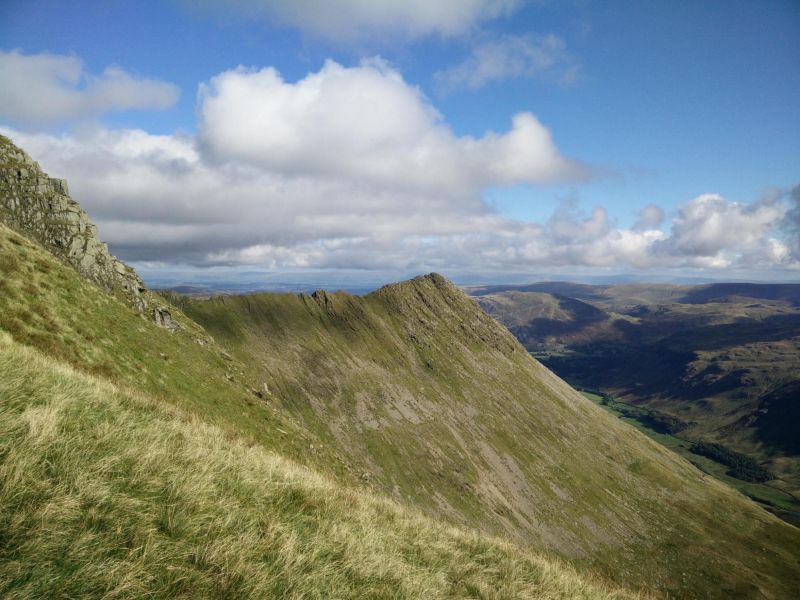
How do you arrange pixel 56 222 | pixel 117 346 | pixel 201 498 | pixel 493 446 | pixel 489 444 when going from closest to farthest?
pixel 201 498 → pixel 117 346 → pixel 56 222 → pixel 493 446 → pixel 489 444

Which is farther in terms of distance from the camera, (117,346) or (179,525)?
(117,346)

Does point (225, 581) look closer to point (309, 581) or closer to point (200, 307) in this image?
point (309, 581)

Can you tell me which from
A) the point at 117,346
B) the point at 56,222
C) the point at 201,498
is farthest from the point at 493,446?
the point at 201,498

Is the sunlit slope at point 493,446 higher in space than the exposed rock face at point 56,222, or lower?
lower

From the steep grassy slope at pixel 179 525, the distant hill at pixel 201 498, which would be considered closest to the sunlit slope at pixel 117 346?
the distant hill at pixel 201 498

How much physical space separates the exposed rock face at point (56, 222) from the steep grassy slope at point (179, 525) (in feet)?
137

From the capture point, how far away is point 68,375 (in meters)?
12.1

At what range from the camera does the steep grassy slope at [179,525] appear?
5.84 m

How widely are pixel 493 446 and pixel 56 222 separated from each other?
137 meters

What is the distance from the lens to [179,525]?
718 centimetres

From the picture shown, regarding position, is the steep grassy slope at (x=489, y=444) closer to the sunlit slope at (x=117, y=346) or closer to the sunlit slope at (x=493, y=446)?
the sunlit slope at (x=493, y=446)

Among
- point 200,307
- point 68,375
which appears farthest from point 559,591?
point 200,307

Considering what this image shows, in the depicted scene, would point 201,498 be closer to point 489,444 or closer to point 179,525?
point 179,525

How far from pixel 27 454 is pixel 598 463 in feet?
595
